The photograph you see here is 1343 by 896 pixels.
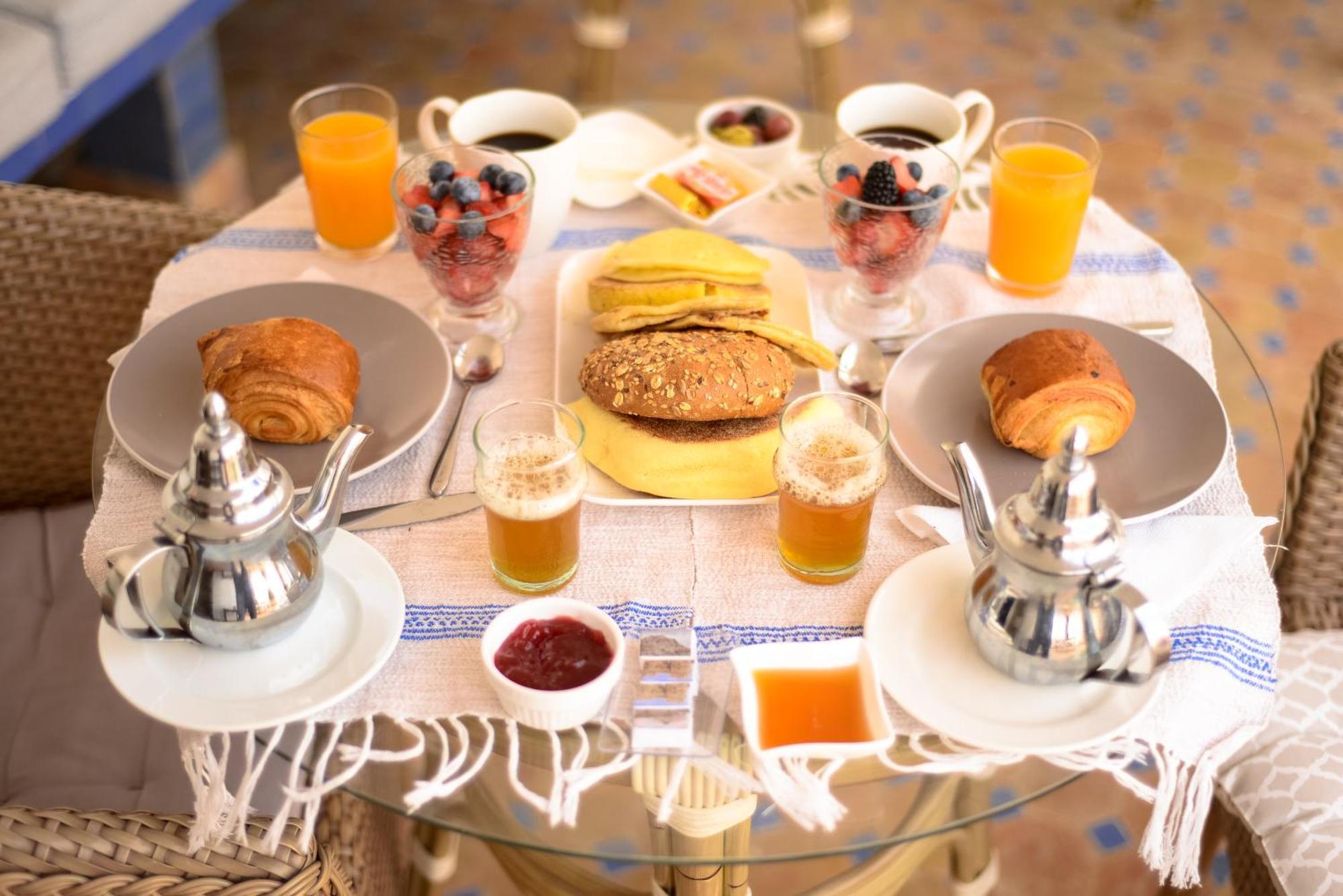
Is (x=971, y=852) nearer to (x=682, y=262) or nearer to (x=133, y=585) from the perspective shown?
(x=682, y=262)

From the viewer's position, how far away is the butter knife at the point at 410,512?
4.00 feet

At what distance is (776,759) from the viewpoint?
101 centimetres

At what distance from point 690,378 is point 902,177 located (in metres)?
0.40

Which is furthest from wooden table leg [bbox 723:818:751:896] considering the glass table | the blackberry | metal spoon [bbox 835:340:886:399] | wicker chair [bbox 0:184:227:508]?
wicker chair [bbox 0:184:227:508]

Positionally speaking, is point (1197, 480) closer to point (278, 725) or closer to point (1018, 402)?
point (1018, 402)

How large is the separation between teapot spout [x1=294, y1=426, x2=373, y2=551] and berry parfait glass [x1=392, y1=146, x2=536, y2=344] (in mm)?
326

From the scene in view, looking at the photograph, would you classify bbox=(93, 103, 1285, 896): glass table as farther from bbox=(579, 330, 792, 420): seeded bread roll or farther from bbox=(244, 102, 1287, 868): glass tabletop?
bbox=(579, 330, 792, 420): seeded bread roll

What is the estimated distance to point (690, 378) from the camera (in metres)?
1.22

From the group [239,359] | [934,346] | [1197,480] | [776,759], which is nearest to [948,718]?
[776,759]

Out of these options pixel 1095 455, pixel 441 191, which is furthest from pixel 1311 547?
pixel 441 191

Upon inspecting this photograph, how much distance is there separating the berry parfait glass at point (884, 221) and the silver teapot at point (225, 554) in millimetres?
691

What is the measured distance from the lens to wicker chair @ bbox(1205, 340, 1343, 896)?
143cm

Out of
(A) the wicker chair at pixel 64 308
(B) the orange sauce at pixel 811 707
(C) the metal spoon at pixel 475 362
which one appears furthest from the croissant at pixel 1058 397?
(A) the wicker chair at pixel 64 308

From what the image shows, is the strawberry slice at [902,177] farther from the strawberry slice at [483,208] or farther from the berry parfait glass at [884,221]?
the strawberry slice at [483,208]
